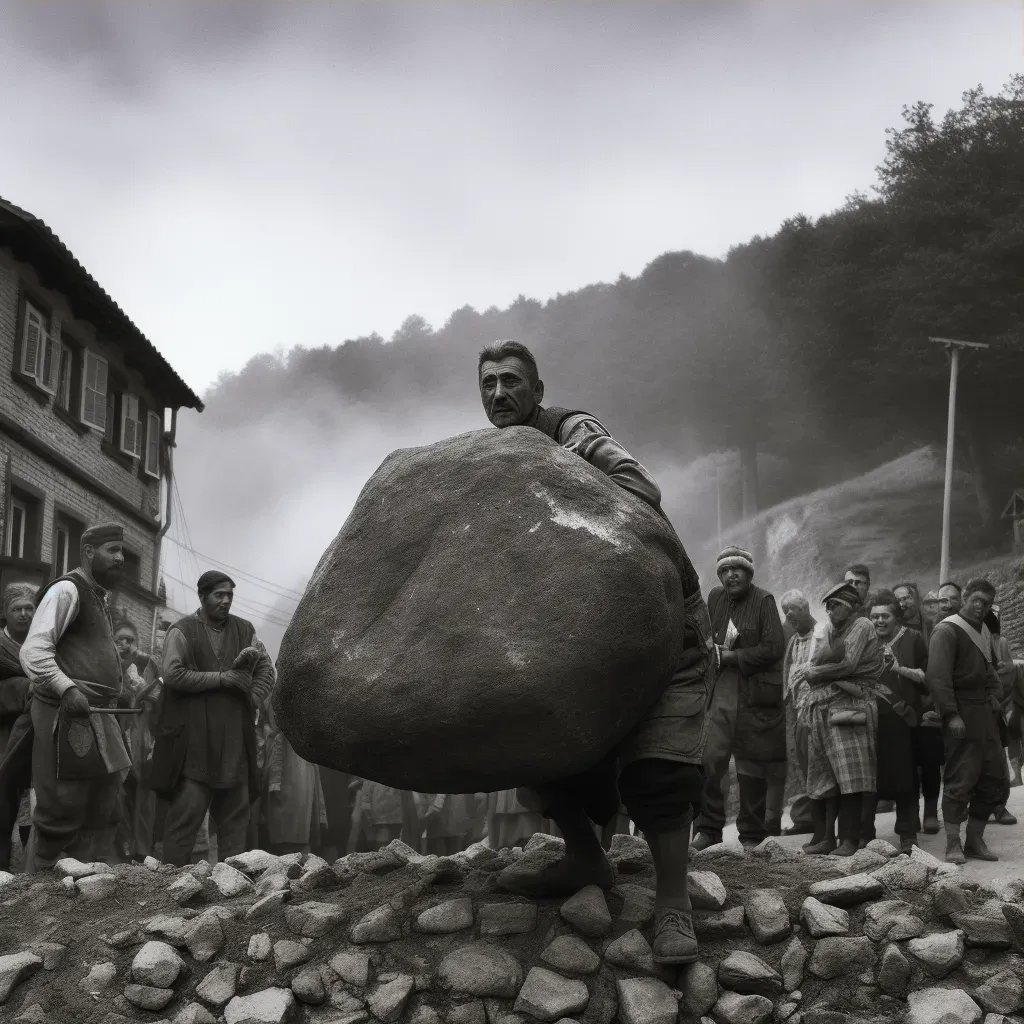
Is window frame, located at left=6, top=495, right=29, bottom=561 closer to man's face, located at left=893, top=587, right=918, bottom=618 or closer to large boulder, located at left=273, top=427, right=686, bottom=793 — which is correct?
man's face, located at left=893, top=587, right=918, bottom=618

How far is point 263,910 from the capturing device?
4.72m

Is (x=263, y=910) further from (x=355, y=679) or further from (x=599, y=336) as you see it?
(x=599, y=336)

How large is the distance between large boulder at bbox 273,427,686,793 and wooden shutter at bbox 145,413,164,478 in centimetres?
2214

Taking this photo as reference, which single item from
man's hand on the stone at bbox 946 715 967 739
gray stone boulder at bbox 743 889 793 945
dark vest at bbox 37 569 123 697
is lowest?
gray stone boulder at bbox 743 889 793 945

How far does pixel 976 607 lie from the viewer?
8.37m

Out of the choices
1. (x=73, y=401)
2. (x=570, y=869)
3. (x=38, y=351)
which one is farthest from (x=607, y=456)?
(x=73, y=401)

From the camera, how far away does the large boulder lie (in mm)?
3666

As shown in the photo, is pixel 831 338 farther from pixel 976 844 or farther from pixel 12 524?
pixel 976 844

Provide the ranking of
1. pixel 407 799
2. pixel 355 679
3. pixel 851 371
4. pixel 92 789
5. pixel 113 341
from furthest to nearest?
pixel 851 371, pixel 113 341, pixel 407 799, pixel 92 789, pixel 355 679

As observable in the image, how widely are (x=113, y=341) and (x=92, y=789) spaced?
1810 centimetres

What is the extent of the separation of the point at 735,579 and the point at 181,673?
11.2 feet

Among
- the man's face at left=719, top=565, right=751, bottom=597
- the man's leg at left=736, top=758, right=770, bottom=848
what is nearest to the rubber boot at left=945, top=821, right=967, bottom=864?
the man's leg at left=736, top=758, right=770, bottom=848

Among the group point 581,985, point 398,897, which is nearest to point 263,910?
point 398,897

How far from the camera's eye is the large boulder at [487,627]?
144 inches
